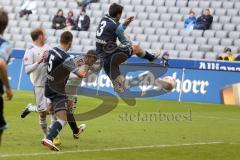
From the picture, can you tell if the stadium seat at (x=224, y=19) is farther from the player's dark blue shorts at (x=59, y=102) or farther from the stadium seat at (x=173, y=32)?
the player's dark blue shorts at (x=59, y=102)

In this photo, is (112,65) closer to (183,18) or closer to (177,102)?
(177,102)

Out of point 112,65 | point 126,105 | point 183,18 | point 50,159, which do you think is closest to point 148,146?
point 50,159

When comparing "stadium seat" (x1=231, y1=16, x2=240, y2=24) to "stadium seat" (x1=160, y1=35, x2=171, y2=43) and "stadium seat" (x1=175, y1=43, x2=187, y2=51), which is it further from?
"stadium seat" (x1=160, y1=35, x2=171, y2=43)

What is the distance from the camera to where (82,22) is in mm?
33125

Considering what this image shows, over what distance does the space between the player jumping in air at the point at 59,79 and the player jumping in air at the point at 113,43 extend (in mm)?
3648

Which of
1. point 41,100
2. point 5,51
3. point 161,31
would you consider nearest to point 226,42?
point 161,31

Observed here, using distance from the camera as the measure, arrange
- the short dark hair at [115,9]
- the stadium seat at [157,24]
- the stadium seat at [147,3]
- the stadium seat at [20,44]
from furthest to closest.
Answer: the stadium seat at [20,44]
the stadium seat at [147,3]
the stadium seat at [157,24]
the short dark hair at [115,9]

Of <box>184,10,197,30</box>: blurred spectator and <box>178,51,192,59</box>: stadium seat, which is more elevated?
<box>184,10,197,30</box>: blurred spectator

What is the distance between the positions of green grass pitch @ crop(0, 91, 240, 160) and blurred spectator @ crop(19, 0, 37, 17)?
48.3 feet

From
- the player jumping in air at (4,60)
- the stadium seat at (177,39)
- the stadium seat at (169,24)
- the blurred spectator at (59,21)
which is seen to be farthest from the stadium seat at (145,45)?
the player jumping in air at (4,60)

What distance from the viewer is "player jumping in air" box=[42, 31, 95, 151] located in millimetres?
12266

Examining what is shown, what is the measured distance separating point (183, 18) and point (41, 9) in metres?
8.04

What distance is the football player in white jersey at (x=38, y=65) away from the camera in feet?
42.7

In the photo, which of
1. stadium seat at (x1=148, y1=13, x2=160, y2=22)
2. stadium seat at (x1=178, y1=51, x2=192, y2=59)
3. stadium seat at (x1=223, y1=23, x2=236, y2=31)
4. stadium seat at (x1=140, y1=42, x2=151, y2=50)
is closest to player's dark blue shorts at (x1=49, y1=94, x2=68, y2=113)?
stadium seat at (x1=178, y1=51, x2=192, y2=59)
